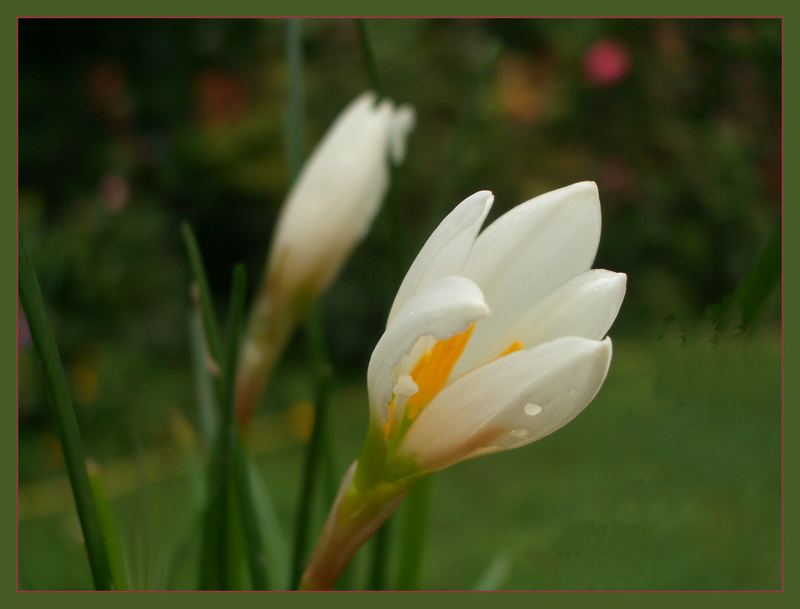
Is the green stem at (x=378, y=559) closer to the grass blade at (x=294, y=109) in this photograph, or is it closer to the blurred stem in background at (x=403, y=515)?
the blurred stem in background at (x=403, y=515)

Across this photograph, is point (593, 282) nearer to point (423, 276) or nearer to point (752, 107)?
point (423, 276)

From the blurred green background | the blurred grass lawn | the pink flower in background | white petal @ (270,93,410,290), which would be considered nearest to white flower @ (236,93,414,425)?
white petal @ (270,93,410,290)

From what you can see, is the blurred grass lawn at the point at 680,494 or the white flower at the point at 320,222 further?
the white flower at the point at 320,222

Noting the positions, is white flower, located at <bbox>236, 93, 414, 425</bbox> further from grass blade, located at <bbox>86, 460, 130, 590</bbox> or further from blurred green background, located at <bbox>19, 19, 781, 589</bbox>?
blurred green background, located at <bbox>19, 19, 781, 589</bbox>

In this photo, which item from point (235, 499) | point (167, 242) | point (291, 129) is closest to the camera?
point (235, 499)

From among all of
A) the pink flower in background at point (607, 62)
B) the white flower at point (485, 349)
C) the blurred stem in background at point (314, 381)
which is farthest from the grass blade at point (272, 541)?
the pink flower in background at point (607, 62)

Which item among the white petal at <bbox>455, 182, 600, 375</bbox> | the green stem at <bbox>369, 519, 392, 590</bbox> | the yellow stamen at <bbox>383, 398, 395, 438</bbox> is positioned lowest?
the green stem at <bbox>369, 519, 392, 590</bbox>

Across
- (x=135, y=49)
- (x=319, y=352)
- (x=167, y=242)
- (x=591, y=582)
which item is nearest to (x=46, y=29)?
(x=135, y=49)
